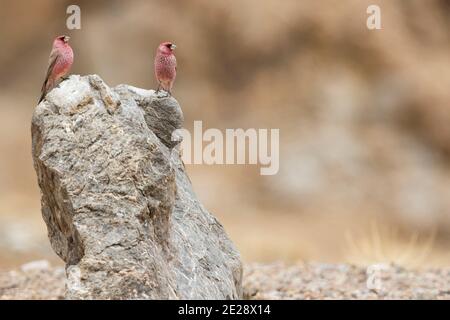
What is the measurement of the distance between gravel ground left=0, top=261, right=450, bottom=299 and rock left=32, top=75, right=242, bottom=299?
3.79 meters

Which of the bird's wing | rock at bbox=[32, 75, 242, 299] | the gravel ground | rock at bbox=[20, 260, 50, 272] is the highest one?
the bird's wing

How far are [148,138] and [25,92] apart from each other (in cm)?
1088

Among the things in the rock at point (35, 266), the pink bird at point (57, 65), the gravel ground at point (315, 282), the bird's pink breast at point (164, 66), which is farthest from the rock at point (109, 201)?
the rock at point (35, 266)

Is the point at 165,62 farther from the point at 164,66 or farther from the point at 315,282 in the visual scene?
the point at 315,282

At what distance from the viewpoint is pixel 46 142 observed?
518cm

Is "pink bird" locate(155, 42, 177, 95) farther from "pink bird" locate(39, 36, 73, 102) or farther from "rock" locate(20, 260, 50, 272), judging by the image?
"rock" locate(20, 260, 50, 272)

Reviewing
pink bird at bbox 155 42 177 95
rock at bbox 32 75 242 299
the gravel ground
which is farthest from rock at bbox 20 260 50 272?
pink bird at bbox 155 42 177 95

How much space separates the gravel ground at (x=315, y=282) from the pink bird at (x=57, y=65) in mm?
4194

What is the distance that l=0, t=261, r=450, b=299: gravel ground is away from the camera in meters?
9.27

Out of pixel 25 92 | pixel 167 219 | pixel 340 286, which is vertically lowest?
pixel 340 286

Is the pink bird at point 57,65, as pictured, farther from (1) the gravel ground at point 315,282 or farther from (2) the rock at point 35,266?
(2) the rock at point 35,266
